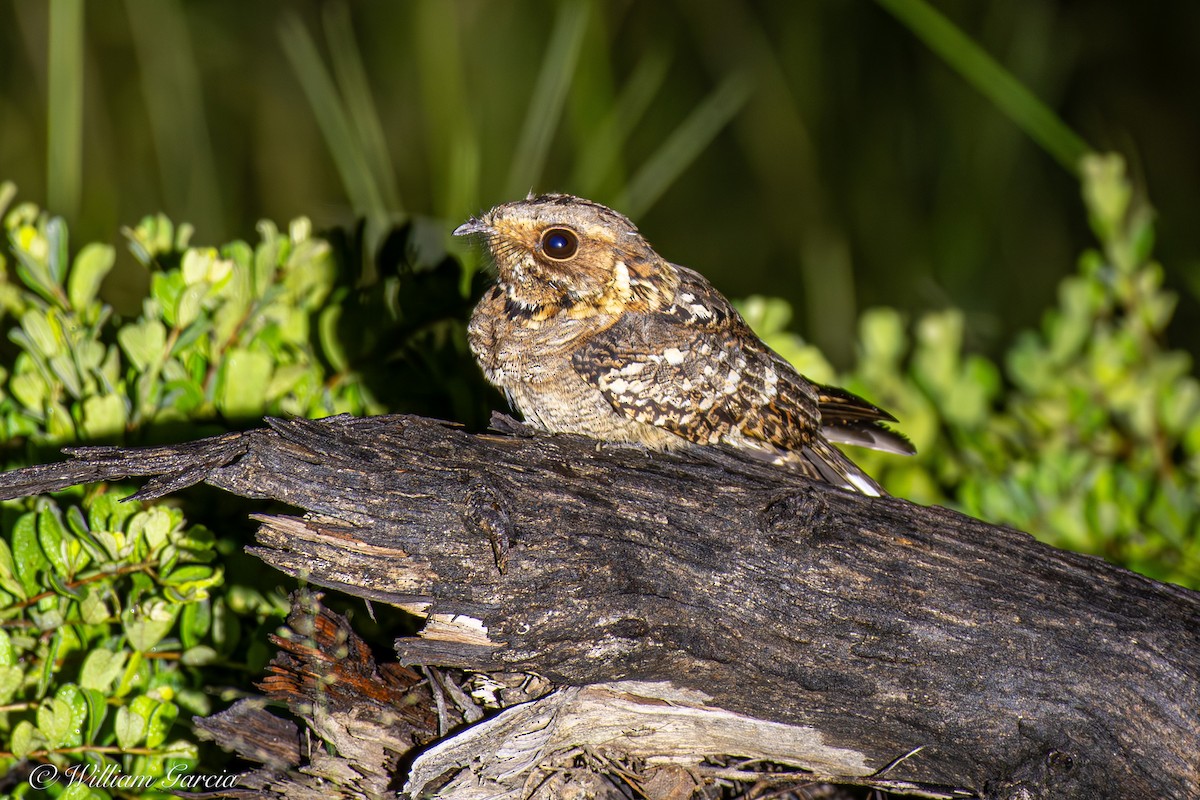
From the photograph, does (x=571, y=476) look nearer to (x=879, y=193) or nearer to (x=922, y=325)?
(x=922, y=325)

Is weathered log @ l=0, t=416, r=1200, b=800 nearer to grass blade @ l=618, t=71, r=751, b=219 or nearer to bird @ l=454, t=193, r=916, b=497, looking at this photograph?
bird @ l=454, t=193, r=916, b=497

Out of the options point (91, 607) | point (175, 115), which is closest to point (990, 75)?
point (91, 607)

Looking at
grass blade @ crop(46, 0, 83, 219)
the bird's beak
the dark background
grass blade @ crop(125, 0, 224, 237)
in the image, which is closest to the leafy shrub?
the bird's beak

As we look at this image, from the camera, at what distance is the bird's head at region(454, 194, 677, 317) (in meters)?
2.76

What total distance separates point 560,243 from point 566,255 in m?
0.04

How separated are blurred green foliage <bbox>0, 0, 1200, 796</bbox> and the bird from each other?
0.42 m

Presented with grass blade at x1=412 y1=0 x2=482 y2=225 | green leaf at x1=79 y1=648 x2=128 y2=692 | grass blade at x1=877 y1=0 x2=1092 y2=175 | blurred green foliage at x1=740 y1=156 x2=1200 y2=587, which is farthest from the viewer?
grass blade at x1=877 y1=0 x2=1092 y2=175

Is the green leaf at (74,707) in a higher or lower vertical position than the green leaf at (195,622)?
lower

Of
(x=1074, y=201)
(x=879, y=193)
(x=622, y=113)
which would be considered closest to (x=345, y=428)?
(x=622, y=113)

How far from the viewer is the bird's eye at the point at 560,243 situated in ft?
9.05

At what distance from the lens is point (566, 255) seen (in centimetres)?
278

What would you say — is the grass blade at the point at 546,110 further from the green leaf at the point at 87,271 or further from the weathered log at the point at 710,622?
the weathered log at the point at 710,622

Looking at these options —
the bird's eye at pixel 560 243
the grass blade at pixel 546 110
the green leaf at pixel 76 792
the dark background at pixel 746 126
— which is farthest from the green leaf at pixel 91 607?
the dark background at pixel 746 126

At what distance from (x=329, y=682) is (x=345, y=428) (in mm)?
526
